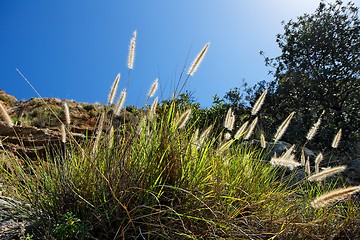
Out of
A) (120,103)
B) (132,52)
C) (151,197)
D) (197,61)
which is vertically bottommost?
(151,197)

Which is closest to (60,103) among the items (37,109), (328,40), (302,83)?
(37,109)

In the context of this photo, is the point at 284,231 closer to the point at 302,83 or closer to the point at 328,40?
the point at 302,83

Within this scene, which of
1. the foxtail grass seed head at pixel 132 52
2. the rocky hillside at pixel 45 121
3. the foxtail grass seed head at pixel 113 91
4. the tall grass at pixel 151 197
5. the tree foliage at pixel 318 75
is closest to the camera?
the tall grass at pixel 151 197

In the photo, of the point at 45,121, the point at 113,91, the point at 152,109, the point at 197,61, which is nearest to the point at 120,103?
the point at 113,91

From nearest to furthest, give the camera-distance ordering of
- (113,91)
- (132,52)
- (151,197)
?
(151,197)
(113,91)
(132,52)

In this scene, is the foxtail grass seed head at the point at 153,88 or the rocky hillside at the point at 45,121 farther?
the rocky hillside at the point at 45,121

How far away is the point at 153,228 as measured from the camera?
244 centimetres

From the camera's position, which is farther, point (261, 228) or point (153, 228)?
point (261, 228)

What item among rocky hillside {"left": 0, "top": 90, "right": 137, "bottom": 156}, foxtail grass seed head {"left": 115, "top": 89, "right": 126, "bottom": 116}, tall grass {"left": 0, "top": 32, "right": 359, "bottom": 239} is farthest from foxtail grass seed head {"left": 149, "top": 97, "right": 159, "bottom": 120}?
rocky hillside {"left": 0, "top": 90, "right": 137, "bottom": 156}

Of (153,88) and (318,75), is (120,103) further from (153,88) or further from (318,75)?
(318,75)

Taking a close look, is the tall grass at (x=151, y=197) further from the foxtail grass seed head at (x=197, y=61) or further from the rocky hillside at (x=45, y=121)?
the rocky hillside at (x=45, y=121)

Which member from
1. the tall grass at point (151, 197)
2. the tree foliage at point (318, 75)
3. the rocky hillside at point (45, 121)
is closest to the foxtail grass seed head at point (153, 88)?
the tall grass at point (151, 197)

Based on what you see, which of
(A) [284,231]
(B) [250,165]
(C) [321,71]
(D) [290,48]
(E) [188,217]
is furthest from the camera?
(D) [290,48]

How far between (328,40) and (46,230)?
10.4 meters
